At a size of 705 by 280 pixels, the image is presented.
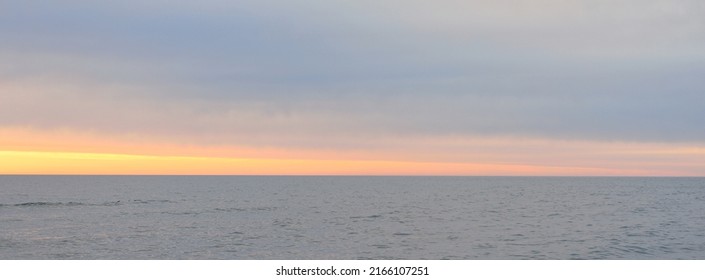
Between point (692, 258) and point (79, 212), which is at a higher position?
point (79, 212)

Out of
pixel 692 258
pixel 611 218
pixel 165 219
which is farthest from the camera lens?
pixel 611 218

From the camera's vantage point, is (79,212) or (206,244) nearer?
(206,244)

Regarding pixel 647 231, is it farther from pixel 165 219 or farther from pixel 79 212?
pixel 79 212

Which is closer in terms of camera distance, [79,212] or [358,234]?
[358,234]

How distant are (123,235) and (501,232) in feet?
117

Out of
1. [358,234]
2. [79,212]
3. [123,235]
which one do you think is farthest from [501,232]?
[79,212]

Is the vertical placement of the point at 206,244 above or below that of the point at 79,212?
below

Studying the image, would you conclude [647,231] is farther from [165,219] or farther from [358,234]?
[165,219]

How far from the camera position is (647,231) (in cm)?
5578
